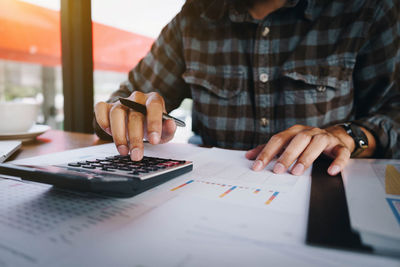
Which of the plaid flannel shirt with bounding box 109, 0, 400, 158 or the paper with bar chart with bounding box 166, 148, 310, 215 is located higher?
the plaid flannel shirt with bounding box 109, 0, 400, 158

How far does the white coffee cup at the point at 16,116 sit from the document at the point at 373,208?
75 cm

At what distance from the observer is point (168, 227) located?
0.22 m

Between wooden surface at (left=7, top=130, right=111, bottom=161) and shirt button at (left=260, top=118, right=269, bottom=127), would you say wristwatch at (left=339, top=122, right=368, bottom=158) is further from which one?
wooden surface at (left=7, top=130, right=111, bottom=161)

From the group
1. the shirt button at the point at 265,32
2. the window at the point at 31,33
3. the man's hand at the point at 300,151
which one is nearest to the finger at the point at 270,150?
the man's hand at the point at 300,151

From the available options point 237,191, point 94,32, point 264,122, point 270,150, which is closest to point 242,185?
point 237,191

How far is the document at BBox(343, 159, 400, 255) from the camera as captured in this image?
195mm

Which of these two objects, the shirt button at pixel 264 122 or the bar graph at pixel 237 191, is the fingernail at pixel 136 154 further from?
the shirt button at pixel 264 122

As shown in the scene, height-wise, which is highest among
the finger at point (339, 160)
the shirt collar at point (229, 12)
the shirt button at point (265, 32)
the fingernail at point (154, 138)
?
the shirt collar at point (229, 12)

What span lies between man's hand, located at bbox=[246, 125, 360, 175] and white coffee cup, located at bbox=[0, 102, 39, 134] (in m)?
0.59

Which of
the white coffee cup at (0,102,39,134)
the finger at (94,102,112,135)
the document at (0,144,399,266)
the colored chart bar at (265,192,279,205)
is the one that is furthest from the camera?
the white coffee cup at (0,102,39,134)

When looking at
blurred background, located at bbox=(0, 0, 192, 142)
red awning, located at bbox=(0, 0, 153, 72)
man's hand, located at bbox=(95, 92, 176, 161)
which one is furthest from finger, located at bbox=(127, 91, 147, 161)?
red awning, located at bbox=(0, 0, 153, 72)

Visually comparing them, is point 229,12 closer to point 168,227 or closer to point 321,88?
point 321,88

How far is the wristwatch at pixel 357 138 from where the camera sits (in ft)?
1.91

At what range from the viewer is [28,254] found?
174mm
